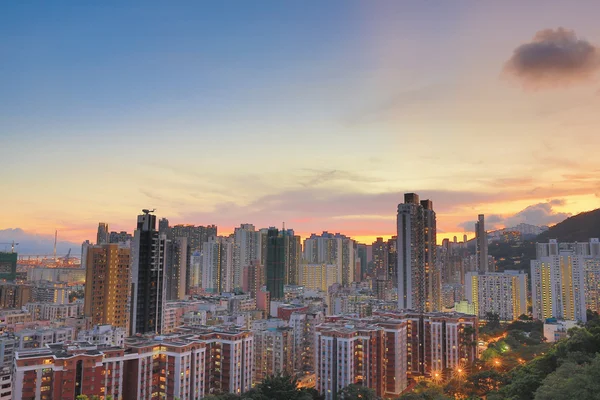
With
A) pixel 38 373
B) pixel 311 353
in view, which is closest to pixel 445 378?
pixel 311 353

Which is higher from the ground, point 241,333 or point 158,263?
point 158,263

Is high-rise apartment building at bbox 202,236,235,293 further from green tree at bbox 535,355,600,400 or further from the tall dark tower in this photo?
green tree at bbox 535,355,600,400

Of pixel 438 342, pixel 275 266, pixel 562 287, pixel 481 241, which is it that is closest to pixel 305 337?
pixel 438 342

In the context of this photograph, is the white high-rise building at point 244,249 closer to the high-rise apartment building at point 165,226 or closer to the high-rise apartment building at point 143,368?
the high-rise apartment building at point 165,226

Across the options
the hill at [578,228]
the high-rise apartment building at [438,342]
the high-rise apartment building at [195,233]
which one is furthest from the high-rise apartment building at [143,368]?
the hill at [578,228]

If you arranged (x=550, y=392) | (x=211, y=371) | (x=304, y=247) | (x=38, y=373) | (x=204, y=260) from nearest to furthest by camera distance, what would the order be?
(x=550, y=392), (x=38, y=373), (x=211, y=371), (x=204, y=260), (x=304, y=247)

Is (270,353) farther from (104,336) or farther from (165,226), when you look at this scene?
(165,226)

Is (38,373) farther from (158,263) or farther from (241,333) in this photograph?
(158,263)
